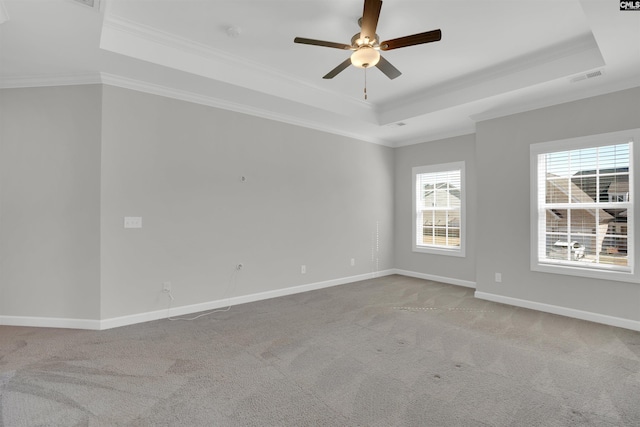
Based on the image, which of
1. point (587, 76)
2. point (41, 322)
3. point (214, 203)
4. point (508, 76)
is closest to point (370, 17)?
point (508, 76)

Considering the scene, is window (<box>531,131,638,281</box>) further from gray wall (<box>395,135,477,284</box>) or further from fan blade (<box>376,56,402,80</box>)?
fan blade (<box>376,56,402,80</box>)

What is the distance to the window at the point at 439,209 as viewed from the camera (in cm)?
577

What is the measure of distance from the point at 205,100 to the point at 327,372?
11.6 ft

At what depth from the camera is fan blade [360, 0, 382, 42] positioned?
90.3 inches

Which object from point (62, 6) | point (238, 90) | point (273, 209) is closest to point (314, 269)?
point (273, 209)

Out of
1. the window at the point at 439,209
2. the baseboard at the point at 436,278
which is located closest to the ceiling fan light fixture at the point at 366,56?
the window at the point at 439,209

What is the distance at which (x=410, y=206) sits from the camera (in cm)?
649

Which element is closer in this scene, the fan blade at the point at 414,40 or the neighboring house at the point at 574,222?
the fan blade at the point at 414,40

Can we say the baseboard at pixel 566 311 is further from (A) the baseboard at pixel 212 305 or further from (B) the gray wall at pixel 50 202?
(B) the gray wall at pixel 50 202

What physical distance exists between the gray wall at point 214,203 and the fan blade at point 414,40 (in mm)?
2532

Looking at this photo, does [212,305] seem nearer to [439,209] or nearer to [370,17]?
[370,17]

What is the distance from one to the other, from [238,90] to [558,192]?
14.1 feet

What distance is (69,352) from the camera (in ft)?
9.53

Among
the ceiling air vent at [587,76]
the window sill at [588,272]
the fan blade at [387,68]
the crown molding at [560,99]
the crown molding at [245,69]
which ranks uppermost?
the crown molding at [245,69]
